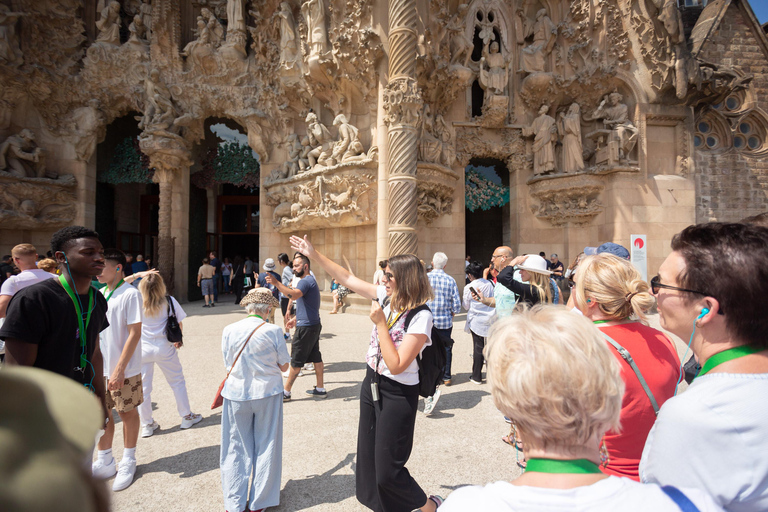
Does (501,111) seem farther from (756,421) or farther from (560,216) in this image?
(756,421)

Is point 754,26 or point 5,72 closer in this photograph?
point 5,72

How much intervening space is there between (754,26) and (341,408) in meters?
18.3

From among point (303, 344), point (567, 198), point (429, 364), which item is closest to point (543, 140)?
point (567, 198)

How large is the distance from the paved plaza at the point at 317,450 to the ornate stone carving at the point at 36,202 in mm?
10242

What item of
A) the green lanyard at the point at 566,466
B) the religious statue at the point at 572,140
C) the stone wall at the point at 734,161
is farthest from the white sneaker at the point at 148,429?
the stone wall at the point at 734,161

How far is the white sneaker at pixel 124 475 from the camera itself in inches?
110

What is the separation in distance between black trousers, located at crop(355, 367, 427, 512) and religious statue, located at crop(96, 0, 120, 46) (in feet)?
50.4

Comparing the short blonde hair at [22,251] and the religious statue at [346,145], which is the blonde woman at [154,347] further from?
the religious statue at [346,145]

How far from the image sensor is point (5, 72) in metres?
11.0

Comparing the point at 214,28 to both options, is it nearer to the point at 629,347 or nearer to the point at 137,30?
the point at 137,30

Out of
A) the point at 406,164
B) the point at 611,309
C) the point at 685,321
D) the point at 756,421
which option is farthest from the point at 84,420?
the point at 406,164

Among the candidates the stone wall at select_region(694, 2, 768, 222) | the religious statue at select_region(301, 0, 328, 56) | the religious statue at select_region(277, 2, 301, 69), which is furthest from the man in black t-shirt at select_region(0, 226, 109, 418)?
the stone wall at select_region(694, 2, 768, 222)

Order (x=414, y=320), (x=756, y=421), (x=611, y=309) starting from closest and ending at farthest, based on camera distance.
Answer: (x=756, y=421)
(x=611, y=309)
(x=414, y=320)

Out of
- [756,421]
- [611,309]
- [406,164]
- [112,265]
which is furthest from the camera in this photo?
[406,164]
